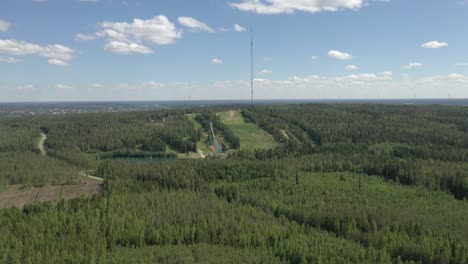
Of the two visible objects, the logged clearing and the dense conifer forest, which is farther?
the logged clearing

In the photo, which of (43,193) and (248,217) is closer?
(248,217)

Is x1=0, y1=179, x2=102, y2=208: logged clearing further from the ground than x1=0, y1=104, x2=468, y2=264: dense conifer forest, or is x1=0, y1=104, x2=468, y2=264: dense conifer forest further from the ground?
x1=0, y1=104, x2=468, y2=264: dense conifer forest

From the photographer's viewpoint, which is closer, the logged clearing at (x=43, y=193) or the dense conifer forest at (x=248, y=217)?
the dense conifer forest at (x=248, y=217)

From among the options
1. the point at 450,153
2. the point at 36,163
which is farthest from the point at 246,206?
the point at 450,153

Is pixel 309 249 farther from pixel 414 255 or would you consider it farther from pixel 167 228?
pixel 167 228

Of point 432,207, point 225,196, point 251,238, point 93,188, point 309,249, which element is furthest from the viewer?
point 93,188

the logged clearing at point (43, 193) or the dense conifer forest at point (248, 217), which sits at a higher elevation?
the dense conifer forest at point (248, 217)

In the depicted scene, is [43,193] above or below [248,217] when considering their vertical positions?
below

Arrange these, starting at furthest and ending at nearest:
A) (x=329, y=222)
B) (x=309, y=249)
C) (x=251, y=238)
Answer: (x=329, y=222)
(x=251, y=238)
(x=309, y=249)
